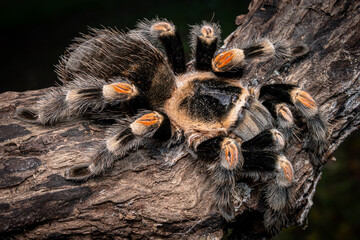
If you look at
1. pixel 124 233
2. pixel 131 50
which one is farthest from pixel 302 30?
pixel 124 233

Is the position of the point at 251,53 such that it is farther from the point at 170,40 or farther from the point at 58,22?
the point at 58,22

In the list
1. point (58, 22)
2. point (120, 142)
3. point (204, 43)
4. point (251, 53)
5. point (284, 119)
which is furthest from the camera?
point (58, 22)

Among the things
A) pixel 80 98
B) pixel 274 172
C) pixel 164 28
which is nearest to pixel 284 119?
pixel 274 172

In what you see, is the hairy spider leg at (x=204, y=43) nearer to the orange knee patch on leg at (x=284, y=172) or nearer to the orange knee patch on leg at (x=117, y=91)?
the orange knee patch on leg at (x=117, y=91)

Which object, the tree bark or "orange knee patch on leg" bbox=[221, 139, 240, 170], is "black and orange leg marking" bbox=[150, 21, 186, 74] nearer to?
the tree bark

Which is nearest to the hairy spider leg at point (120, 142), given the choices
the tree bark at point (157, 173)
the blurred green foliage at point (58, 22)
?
the tree bark at point (157, 173)

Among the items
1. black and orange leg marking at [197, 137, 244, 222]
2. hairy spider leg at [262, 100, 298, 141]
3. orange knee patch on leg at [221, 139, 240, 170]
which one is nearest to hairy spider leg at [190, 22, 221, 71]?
hairy spider leg at [262, 100, 298, 141]
